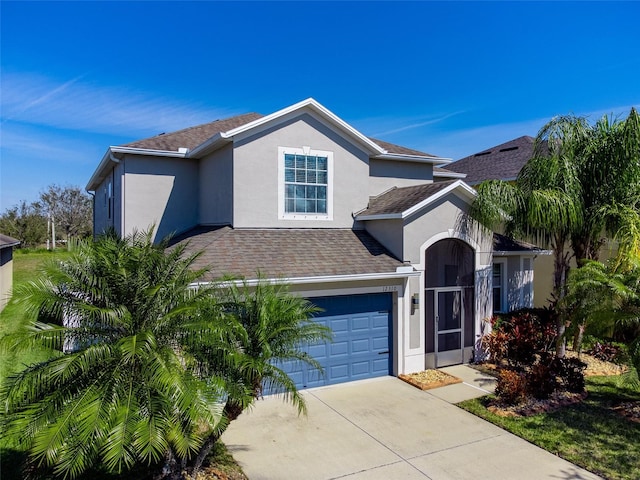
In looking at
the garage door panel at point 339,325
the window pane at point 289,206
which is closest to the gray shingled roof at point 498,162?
the window pane at point 289,206

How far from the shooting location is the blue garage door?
1195 cm

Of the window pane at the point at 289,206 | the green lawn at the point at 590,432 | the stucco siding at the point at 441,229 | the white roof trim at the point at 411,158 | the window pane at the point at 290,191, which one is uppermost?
the white roof trim at the point at 411,158

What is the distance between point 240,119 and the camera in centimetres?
1866

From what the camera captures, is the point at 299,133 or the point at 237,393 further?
the point at 299,133

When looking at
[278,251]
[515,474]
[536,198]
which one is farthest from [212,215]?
[515,474]

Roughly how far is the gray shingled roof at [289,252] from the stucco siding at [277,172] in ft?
1.32

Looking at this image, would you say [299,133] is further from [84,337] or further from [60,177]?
[60,177]

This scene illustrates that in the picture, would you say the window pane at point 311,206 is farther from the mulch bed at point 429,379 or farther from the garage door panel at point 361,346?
the mulch bed at point 429,379

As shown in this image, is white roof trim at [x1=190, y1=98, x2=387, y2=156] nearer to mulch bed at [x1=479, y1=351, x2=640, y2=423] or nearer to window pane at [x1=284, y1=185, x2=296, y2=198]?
window pane at [x1=284, y1=185, x2=296, y2=198]

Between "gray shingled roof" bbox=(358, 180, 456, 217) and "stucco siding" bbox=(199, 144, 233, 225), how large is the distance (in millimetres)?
4427

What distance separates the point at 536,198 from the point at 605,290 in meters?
3.18

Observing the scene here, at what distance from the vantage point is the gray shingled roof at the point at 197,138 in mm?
15609

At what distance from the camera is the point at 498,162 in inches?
988

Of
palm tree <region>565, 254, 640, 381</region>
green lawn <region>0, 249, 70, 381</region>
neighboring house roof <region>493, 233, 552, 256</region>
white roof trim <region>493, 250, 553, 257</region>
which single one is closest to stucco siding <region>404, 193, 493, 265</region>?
white roof trim <region>493, 250, 553, 257</region>
